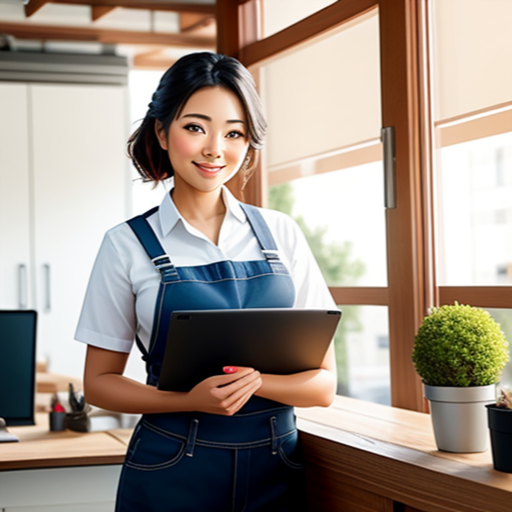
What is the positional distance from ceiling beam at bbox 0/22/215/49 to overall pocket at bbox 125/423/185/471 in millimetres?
3561

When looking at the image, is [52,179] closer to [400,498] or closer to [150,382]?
[150,382]

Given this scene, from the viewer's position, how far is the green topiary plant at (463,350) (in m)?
1.58

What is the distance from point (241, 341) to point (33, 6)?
11.2 feet

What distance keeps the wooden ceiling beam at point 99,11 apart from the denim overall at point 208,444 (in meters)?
3.01

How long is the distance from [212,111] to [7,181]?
3461mm

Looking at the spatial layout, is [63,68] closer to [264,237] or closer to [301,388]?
[264,237]

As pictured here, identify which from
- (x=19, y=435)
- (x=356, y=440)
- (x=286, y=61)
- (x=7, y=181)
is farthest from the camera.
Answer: (x=7, y=181)

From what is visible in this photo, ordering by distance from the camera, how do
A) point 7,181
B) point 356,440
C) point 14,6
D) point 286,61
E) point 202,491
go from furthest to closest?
point 7,181, point 14,6, point 286,61, point 356,440, point 202,491

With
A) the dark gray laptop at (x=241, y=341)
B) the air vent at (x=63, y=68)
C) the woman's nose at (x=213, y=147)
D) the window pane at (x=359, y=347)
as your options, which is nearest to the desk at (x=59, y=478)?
the dark gray laptop at (x=241, y=341)

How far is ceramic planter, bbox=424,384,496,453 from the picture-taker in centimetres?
158

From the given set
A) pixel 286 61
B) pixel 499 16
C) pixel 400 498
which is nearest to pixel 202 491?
pixel 400 498

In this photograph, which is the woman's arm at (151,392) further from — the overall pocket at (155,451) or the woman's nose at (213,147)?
the woman's nose at (213,147)

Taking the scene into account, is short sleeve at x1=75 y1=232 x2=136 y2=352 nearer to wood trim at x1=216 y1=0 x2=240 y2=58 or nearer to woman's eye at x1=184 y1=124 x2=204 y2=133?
woman's eye at x1=184 y1=124 x2=204 y2=133

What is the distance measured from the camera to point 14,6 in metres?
4.53
